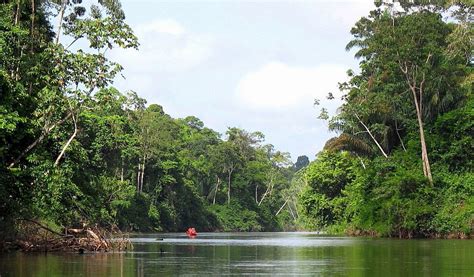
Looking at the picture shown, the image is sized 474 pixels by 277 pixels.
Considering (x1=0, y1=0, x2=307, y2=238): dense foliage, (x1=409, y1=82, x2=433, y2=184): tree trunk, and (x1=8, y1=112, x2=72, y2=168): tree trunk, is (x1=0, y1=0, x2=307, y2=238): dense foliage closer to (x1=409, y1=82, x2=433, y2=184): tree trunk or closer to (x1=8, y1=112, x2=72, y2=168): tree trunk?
(x1=8, y1=112, x2=72, y2=168): tree trunk

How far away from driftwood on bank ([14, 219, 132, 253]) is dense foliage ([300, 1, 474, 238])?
71.0 feet

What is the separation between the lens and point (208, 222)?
352 ft

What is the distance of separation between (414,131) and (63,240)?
31.5 metres

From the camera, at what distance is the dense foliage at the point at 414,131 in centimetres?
5069

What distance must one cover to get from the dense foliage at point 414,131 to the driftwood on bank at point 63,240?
Answer: 71.0ft

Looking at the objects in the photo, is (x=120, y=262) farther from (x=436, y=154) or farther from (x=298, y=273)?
(x=436, y=154)

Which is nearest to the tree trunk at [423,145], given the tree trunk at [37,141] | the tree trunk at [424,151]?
the tree trunk at [424,151]

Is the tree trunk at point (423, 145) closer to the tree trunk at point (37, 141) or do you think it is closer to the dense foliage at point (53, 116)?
the dense foliage at point (53, 116)

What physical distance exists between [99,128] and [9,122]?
22.4 m

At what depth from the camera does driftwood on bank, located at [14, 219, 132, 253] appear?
3178 cm

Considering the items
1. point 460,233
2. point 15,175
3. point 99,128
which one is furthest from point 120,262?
point 460,233

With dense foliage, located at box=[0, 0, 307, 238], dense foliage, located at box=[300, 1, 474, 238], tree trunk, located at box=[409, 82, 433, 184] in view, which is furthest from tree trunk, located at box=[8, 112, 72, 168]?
tree trunk, located at box=[409, 82, 433, 184]

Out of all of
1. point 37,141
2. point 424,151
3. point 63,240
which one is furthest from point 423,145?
point 37,141

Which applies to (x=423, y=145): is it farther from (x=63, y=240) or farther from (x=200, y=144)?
(x=200, y=144)
